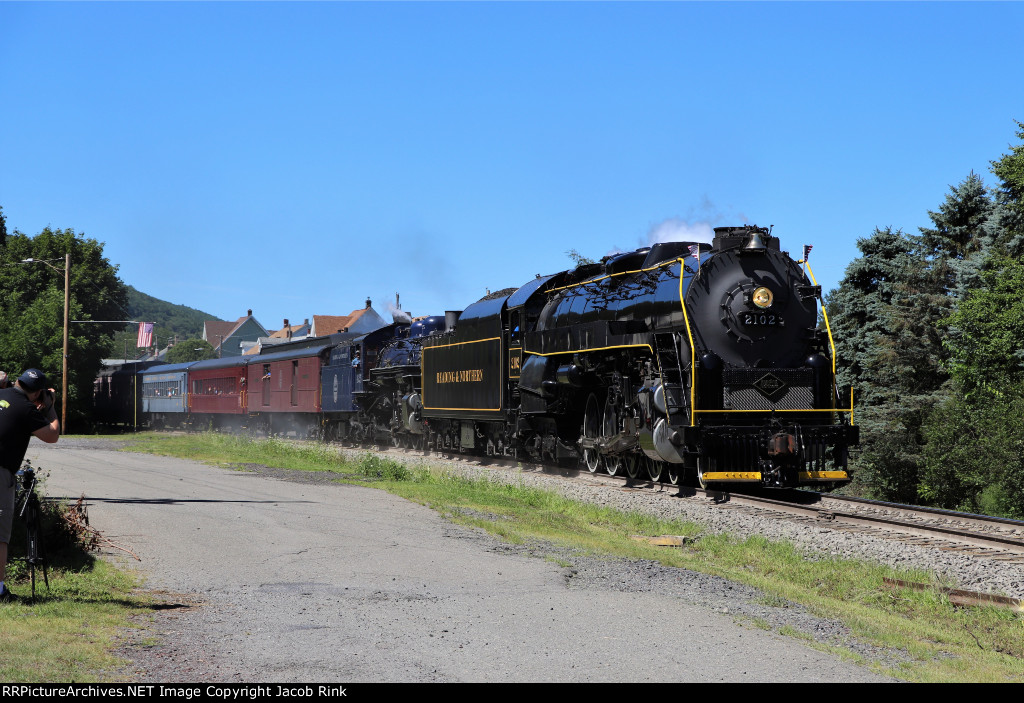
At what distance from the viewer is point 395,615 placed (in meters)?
7.42

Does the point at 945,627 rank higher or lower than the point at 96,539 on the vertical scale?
lower

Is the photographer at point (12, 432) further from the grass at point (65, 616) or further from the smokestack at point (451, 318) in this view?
the smokestack at point (451, 318)

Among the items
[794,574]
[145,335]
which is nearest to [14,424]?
[794,574]

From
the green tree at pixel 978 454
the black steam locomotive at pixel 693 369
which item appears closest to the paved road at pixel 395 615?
the black steam locomotive at pixel 693 369

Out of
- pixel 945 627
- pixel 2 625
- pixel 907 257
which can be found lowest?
pixel 945 627

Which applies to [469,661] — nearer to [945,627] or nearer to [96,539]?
[945,627]

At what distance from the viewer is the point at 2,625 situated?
6523 millimetres

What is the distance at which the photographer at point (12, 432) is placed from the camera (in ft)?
24.2

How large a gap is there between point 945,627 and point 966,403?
23.1 metres

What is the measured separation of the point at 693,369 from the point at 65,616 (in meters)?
10.5

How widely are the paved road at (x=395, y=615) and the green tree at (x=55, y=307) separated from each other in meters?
29.5

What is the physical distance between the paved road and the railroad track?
13.1 ft

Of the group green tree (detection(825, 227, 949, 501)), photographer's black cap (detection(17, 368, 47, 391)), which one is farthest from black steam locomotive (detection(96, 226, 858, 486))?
green tree (detection(825, 227, 949, 501))

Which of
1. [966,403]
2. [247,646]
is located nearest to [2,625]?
[247,646]
